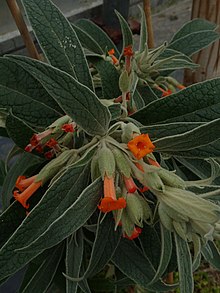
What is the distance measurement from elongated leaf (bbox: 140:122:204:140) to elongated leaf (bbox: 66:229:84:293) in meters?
Answer: 0.22

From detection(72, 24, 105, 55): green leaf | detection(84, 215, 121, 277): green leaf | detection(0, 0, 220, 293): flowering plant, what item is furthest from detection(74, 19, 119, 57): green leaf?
detection(84, 215, 121, 277): green leaf

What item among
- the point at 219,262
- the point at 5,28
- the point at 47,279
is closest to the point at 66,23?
the point at 47,279

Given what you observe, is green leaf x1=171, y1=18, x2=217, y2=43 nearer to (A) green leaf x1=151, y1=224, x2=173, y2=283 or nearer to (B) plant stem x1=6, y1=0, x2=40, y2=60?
(B) plant stem x1=6, y1=0, x2=40, y2=60

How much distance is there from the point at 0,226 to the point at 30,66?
0.26 m

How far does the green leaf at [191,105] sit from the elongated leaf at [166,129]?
2.0 inches

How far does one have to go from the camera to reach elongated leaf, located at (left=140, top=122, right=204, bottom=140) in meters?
0.64

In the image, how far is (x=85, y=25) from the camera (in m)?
1.05

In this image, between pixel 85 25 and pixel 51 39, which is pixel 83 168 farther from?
pixel 85 25

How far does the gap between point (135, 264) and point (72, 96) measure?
0.36 metres

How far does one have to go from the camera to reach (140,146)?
1.79ft

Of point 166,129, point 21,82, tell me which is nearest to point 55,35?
point 21,82

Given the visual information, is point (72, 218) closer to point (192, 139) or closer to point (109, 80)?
point (192, 139)

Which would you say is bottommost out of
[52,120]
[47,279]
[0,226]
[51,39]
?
[47,279]

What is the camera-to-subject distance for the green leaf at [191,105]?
26.7 inches
